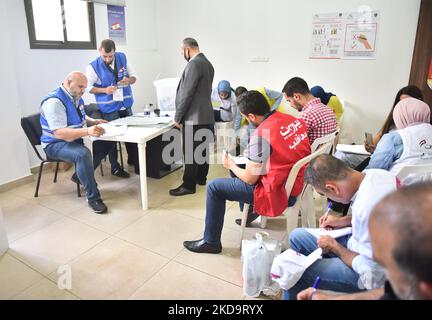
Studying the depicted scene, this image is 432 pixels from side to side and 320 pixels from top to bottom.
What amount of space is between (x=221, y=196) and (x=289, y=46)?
3.00m

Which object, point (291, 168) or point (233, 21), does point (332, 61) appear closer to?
point (233, 21)

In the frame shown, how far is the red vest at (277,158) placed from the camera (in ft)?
6.01

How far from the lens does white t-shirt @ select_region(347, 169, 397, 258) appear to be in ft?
4.00

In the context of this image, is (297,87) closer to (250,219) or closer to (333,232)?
(250,219)

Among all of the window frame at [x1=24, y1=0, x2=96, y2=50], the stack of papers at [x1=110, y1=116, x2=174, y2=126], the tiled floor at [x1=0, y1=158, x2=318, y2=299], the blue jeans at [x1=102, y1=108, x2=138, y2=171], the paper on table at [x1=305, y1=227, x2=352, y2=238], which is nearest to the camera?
the paper on table at [x1=305, y1=227, x2=352, y2=238]

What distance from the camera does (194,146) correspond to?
3.14 m

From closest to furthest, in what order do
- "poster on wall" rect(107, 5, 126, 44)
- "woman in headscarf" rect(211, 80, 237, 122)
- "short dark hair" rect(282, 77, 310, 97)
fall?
"short dark hair" rect(282, 77, 310, 97), "woman in headscarf" rect(211, 80, 237, 122), "poster on wall" rect(107, 5, 126, 44)

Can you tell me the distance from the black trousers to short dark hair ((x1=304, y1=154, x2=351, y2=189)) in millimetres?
1794

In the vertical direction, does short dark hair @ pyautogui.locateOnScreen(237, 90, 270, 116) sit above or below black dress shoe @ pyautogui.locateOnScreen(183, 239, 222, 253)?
above

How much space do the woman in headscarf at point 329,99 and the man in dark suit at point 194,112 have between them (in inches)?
54.0

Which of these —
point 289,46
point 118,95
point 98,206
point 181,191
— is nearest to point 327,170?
point 181,191

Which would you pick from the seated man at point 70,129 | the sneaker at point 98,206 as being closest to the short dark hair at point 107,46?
the seated man at point 70,129

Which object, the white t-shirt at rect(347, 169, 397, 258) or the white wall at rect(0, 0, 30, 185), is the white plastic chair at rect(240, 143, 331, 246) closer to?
the white t-shirt at rect(347, 169, 397, 258)

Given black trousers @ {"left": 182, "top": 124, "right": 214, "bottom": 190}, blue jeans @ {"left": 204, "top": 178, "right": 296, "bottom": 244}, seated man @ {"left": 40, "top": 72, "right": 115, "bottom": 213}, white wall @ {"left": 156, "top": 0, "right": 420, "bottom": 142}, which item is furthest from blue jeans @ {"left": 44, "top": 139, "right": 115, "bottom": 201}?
white wall @ {"left": 156, "top": 0, "right": 420, "bottom": 142}
